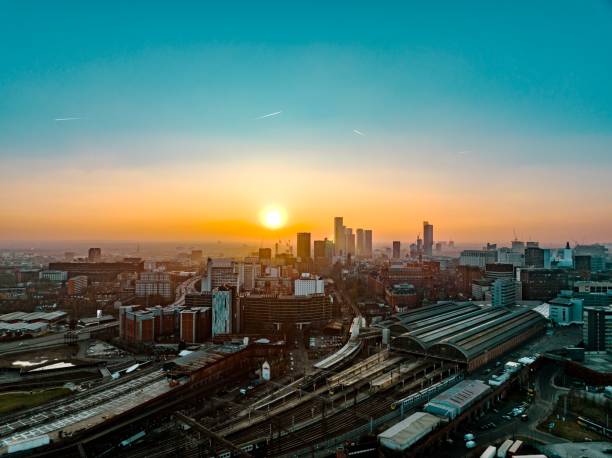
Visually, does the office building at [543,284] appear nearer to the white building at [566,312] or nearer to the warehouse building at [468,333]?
the white building at [566,312]

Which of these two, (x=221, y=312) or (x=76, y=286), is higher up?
(x=221, y=312)

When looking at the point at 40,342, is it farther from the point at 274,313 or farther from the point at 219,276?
the point at 219,276

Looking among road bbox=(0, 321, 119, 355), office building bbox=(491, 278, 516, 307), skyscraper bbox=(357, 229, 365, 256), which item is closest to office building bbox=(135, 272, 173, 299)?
road bbox=(0, 321, 119, 355)

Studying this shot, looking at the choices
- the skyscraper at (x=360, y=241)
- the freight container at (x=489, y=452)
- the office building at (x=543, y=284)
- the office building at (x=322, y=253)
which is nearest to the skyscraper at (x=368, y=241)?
the skyscraper at (x=360, y=241)

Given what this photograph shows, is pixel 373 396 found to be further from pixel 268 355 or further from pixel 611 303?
pixel 611 303

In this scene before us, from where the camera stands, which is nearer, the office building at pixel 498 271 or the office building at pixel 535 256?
the office building at pixel 498 271

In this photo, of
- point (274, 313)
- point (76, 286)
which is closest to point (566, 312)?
point (274, 313)

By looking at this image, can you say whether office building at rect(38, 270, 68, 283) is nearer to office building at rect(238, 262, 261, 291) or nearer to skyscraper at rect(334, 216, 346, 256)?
office building at rect(238, 262, 261, 291)

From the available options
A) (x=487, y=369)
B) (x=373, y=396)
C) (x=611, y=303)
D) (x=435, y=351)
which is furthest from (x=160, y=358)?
(x=611, y=303)
